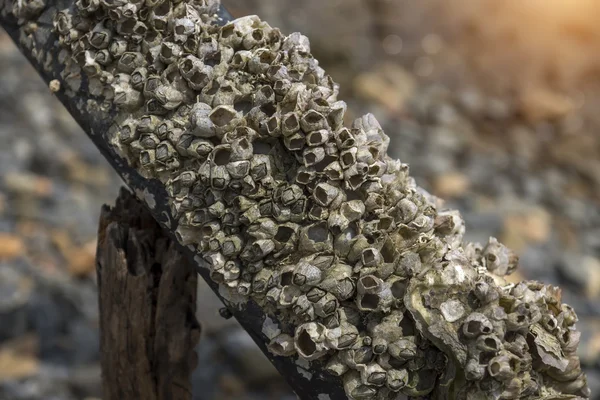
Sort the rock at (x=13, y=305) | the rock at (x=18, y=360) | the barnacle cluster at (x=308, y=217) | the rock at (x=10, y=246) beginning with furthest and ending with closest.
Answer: the rock at (x=10, y=246), the rock at (x=13, y=305), the rock at (x=18, y=360), the barnacle cluster at (x=308, y=217)

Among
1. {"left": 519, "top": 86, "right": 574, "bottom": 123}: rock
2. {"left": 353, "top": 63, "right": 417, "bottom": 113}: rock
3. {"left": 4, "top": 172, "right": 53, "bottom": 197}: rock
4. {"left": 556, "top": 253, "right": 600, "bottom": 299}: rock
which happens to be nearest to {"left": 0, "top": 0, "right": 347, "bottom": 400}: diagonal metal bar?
{"left": 4, "top": 172, "right": 53, "bottom": 197}: rock

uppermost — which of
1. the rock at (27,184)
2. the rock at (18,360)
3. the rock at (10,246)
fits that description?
the rock at (27,184)

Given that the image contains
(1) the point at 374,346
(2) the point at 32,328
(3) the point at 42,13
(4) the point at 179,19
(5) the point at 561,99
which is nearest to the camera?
(1) the point at 374,346

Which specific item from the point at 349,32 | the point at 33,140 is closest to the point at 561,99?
the point at 349,32

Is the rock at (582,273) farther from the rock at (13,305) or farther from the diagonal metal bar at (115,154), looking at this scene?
the diagonal metal bar at (115,154)

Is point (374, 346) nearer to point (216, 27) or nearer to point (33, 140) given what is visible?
point (216, 27)

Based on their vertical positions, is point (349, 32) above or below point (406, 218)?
above

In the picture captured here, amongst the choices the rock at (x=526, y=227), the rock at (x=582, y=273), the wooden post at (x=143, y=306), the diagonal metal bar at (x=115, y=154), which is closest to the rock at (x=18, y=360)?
the wooden post at (x=143, y=306)
